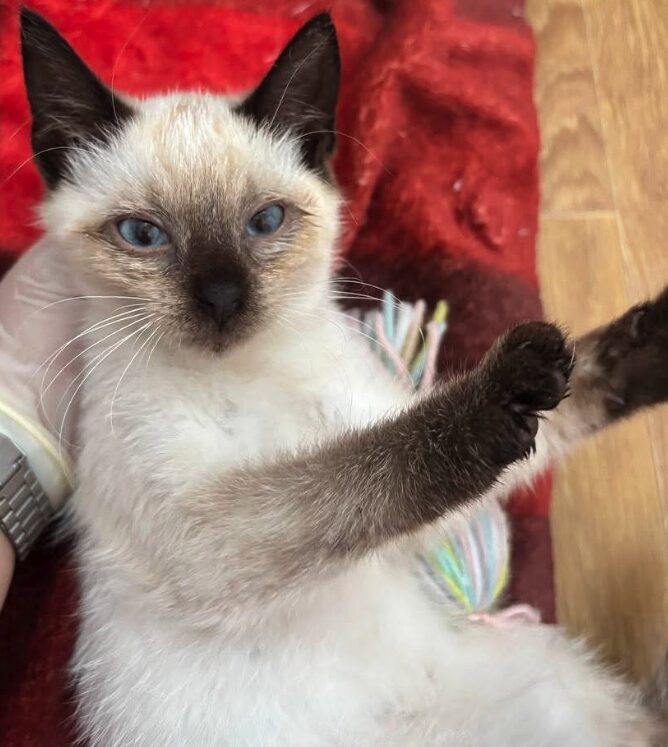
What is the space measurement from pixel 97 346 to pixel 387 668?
23.8 inches

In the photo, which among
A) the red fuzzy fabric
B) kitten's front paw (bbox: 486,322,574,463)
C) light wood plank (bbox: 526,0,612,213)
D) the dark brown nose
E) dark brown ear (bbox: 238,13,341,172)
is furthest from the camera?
light wood plank (bbox: 526,0,612,213)

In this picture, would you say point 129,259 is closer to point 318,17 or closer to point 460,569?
point 318,17

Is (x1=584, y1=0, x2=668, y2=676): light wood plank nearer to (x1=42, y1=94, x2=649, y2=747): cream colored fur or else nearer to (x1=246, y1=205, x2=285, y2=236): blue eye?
(x1=42, y1=94, x2=649, y2=747): cream colored fur

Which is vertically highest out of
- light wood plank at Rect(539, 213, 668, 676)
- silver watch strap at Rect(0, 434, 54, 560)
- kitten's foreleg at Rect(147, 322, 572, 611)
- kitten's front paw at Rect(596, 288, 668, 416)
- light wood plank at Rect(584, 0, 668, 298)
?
light wood plank at Rect(584, 0, 668, 298)

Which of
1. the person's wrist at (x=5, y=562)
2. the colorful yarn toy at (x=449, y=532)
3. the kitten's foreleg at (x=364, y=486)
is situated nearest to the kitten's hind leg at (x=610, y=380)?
the colorful yarn toy at (x=449, y=532)

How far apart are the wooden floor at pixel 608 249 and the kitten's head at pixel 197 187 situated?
66cm

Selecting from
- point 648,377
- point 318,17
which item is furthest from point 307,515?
point 318,17

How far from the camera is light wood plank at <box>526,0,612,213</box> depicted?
166cm

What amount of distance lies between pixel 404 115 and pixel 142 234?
82cm

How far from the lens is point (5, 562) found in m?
1.12

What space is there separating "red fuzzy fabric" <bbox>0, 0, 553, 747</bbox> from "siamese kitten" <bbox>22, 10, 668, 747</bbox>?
393 millimetres

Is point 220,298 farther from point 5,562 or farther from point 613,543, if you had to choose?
point 613,543

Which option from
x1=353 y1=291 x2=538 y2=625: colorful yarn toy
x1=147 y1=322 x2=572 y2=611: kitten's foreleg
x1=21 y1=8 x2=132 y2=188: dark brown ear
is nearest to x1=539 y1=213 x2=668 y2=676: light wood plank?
x1=353 y1=291 x2=538 y2=625: colorful yarn toy

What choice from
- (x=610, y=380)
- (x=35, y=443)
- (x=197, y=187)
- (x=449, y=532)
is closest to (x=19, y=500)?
(x=35, y=443)
